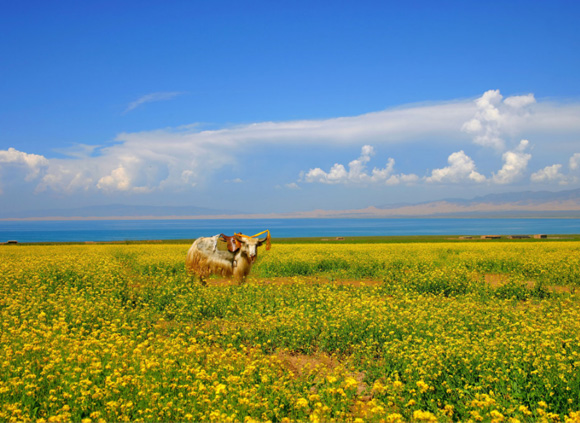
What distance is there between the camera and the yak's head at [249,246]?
48.3 feet

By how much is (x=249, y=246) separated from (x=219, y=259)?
1.55 metres

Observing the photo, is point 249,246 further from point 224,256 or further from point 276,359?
point 276,359

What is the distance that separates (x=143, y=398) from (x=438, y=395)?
4.30 m

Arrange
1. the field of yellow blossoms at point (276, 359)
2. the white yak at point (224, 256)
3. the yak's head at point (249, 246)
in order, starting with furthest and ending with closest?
the white yak at point (224, 256)
the yak's head at point (249, 246)
the field of yellow blossoms at point (276, 359)

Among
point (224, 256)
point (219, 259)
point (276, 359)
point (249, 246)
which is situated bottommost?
point (276, 359)

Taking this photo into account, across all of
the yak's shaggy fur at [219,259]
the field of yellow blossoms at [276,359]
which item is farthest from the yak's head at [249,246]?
the field of yellow blossoms at [276,359]

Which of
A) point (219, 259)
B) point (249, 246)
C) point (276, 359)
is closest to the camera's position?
point (276, 359)

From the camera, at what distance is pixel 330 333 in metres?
8.90

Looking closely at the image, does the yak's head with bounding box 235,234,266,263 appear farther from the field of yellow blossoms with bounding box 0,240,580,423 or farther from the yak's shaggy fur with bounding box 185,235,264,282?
the field of yellow blossoms with bounding box 0,240,580,423

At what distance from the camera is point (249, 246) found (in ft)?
48.7

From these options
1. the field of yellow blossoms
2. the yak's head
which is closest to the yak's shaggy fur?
the yak's head

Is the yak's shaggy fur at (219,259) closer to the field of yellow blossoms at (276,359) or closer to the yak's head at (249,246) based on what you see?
the yak's head at (249,246)

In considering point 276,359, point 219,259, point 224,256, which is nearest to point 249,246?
point 224,256

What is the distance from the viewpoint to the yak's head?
14.7 m
